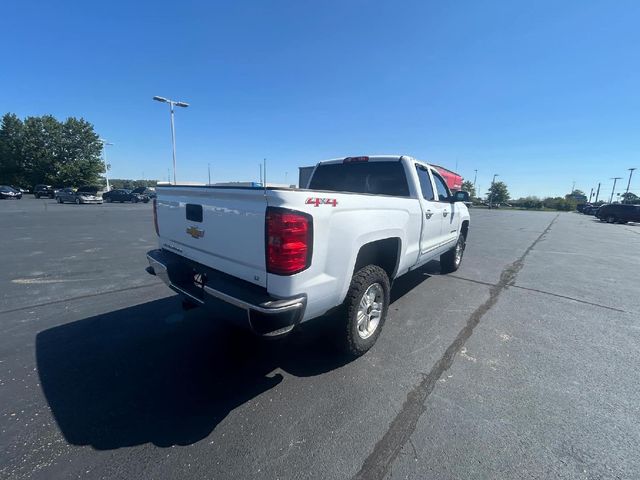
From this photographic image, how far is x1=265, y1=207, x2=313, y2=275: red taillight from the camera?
6.93ft

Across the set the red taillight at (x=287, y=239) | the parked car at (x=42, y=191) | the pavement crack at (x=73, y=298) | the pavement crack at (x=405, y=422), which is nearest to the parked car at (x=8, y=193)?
the parked car at (x=42, y=191)

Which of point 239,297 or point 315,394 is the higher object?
point 239,297

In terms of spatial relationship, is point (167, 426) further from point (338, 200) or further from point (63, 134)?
point (63, 134)

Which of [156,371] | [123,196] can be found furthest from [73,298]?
[123,196]

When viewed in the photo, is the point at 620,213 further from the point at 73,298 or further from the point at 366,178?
the point at 73,298

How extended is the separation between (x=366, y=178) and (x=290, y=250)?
2755mm

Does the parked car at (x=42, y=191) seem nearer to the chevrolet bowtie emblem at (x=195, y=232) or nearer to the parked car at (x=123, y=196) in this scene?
the parked car at (x=123, y=196)

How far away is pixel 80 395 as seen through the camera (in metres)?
2.41

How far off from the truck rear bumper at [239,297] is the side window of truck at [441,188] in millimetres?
3859

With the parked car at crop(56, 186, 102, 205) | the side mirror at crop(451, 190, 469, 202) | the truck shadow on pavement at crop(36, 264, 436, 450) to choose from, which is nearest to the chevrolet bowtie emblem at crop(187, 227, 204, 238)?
the truck shadow on pavement at crop(36, 264, 436, 450)

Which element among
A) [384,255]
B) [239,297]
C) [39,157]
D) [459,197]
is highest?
[39,157]

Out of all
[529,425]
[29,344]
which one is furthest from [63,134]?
[529,425]

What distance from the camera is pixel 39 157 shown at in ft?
172

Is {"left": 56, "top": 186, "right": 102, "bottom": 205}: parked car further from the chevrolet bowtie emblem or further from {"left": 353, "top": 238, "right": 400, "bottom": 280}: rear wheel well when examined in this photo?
{"left": 353, "top": 238, "right": 400, "bottom": 280}: rear wheel well
